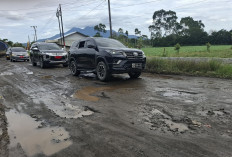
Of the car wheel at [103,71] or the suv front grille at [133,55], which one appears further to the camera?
the car wheel at [103,71]

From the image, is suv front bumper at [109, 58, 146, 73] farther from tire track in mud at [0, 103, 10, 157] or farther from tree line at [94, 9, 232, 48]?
tree line at [94, 9, 232, 48]

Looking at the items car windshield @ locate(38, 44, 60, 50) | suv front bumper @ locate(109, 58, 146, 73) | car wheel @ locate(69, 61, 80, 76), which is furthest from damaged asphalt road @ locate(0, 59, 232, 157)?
car windshield @ locate(38, 44, 60, 50)

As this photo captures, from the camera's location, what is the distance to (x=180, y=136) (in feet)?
11.0

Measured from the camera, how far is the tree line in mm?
70062

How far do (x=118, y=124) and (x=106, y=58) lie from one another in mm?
4750

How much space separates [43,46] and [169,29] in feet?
365

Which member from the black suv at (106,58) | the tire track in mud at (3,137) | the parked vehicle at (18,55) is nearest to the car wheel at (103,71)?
the black suv at (106,58)

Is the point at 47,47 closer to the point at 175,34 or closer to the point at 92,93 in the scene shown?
the point at 92,93

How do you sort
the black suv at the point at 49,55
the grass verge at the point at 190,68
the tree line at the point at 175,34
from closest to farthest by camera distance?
the grass verge at the point at 190,68 → the black suv at the point at 49,55 → the tree line at the point at 175,34

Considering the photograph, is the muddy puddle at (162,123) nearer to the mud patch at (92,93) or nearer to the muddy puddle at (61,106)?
the muddy puddle at (61,106)

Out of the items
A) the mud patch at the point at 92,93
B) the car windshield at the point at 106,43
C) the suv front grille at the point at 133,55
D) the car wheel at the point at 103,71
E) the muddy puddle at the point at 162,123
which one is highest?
the car windshield at the point at 106,43

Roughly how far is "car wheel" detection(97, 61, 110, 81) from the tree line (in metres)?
31.9

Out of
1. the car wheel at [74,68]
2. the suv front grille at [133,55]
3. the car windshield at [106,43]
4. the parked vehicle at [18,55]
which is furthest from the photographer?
the parked vehicle at [18,55]

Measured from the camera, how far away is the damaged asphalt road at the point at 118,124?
2.99m
